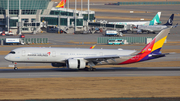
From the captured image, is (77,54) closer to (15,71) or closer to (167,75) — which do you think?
(15,71)

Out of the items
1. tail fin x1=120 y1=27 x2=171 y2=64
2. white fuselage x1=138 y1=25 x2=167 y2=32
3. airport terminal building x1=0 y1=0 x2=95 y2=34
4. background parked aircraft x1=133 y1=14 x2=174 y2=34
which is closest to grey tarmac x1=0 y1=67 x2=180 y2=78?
tail fin x1=120 y1=27 x2=171 y2=64

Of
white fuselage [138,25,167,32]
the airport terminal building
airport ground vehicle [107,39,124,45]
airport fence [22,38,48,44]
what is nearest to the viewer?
airport ground vehicle [107,39,124,45]

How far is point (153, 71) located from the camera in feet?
168

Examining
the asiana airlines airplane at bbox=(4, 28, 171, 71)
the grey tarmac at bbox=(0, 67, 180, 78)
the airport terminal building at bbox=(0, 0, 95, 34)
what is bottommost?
the grey tarmac at bbox=(0, 67, 180, 78)

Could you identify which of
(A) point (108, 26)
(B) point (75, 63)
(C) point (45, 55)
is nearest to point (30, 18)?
(A) point (108, 26)

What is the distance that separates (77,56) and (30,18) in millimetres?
121680

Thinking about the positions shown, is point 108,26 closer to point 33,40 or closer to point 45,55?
point 33,40

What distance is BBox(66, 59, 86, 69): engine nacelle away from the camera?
48.1 metres

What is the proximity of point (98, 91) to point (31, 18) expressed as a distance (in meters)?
138

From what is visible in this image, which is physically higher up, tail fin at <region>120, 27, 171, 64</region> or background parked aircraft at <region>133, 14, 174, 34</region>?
background parked aircraft at <region>133, 14, 174, 34</region>

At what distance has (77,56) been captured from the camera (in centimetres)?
5016

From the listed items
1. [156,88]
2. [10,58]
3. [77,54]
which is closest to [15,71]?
[10,58]

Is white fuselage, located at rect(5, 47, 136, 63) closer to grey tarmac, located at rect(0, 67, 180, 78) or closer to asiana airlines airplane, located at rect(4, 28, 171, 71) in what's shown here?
asiana airlines airplane, located at rect(4, 28, 171, 71)

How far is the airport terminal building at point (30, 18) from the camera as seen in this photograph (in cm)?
15740
